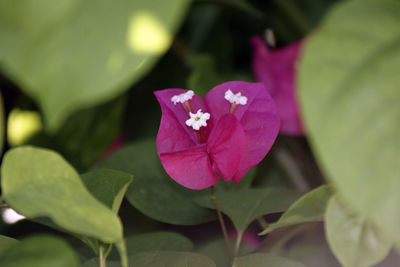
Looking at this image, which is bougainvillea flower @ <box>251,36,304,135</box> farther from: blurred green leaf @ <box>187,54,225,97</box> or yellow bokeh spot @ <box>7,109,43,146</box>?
yellow bokeh spot @ <box>7,109,43,146</box>

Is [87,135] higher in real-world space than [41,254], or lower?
lower

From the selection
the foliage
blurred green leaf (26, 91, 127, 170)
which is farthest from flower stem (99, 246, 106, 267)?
blurred green leaf (26, 91, 127, 170)

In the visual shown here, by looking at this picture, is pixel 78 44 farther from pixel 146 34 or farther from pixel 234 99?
pixel 234 99

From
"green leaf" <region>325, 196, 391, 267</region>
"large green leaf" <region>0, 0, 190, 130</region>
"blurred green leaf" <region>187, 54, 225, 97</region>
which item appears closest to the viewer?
"large green leaf" <region>0, 0, 190, 130</region>

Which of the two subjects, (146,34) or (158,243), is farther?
(158,243)

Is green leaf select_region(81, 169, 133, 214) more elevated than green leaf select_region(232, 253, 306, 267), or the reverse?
green leaf select_region(81, 169, 133, 214)

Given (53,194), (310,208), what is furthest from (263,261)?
(53,194)

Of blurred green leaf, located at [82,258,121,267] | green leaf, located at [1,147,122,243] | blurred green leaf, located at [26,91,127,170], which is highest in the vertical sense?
green leaf, located at [1,147,122,243]
